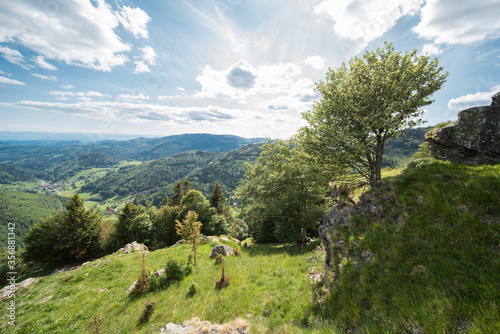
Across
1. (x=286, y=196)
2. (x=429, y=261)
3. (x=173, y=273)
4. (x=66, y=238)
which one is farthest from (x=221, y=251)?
(x=66, y=238)

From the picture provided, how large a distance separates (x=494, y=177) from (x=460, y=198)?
6.38ft

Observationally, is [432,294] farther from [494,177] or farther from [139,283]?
[139,283]

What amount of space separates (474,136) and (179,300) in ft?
68.3

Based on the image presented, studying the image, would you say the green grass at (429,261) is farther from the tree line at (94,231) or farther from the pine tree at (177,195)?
the pine tree at (177,195)

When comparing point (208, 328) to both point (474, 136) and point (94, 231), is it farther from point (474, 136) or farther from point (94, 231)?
point (94, 231)

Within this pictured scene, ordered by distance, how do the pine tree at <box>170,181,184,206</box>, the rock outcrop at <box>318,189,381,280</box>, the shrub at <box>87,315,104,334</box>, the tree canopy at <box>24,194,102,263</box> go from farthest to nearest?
the pine tree at <box>170,181,184,206</box>, the tree canopy at <box>24,194,102,263</box>, the rock outcrop at <box>318,189,381,280</box>, the shrub at <box>87,315,104,334</box>

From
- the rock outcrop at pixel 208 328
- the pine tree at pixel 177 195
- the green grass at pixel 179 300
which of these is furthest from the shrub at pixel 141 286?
the pine tree at pixel 177 195

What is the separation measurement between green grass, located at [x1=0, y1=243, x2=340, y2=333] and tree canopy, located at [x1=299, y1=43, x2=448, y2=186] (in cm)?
933

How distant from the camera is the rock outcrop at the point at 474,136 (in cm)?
973

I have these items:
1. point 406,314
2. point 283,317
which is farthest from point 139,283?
point 406,314

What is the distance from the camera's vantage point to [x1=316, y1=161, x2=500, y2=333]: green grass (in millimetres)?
4867

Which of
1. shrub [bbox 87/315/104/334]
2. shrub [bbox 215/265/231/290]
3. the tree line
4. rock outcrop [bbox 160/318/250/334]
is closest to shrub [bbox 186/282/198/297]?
shrub [bbox 215/265/231/290]

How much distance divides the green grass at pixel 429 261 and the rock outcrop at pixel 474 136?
175 centimetres

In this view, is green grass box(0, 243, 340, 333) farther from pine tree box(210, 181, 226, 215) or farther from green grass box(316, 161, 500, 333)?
pine tree box(210, 181, 226, 215)
